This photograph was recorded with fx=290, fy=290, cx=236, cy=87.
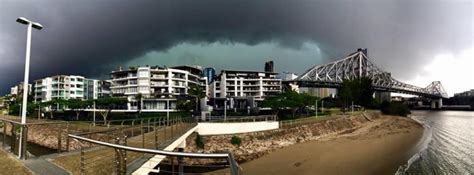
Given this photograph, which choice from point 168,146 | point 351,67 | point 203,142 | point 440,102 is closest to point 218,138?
point 203,142

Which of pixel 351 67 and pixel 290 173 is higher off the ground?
pixel 351 67

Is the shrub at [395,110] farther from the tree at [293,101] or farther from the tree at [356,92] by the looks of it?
the tree at [293,101]

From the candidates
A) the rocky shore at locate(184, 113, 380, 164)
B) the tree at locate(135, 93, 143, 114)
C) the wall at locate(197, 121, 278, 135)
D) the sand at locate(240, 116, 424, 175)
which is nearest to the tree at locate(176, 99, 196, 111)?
the tree at locate(135, 93, 143, 114)

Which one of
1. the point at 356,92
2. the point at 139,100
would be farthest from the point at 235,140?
the point at 356,92

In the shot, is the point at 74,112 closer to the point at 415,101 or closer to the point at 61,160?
the point at 61,160

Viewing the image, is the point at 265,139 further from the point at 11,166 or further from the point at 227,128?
the point at 11,166

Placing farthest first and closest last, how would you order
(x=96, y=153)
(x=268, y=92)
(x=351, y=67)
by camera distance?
1. (x=351, y=67)
2. (x=268, y=92)
3. (x=96, y=153)

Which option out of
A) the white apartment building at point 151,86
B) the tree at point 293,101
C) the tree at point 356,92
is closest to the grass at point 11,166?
the tree at point 293,101
